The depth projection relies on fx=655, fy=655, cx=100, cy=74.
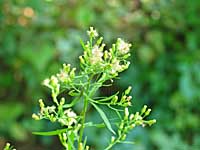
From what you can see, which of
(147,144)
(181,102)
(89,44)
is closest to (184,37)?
(181,102)

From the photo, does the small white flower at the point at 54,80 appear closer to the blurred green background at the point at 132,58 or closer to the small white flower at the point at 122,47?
the small white flower at the point at 122,47

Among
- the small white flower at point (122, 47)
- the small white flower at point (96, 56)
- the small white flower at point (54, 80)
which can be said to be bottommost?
the small white flower at point (54, 80)

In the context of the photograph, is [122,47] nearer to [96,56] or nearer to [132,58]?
[96,56]

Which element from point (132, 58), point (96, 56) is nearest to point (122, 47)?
point (96, 56)

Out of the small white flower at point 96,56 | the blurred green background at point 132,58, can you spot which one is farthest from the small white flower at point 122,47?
the blurred green background at point 132,58

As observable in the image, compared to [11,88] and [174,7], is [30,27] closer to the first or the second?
[11,88]

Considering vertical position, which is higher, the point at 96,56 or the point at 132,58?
the point at 132,58

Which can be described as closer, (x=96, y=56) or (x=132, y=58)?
(x=96, y=56)

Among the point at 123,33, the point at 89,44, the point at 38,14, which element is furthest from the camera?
the point at 123,33
